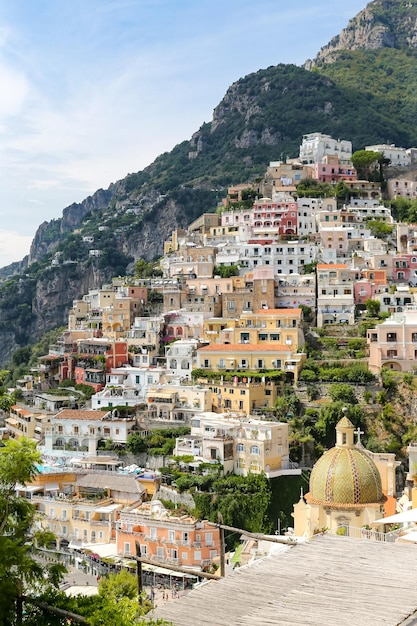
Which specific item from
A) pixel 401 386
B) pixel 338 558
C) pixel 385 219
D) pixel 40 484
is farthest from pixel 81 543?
pixel 385 219

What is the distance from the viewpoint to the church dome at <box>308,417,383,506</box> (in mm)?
33375

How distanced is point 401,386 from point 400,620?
4229cm

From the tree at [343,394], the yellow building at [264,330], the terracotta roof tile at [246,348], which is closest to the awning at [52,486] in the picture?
the terracotta roof tile at [246,348]

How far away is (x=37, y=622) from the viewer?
54.9 feet

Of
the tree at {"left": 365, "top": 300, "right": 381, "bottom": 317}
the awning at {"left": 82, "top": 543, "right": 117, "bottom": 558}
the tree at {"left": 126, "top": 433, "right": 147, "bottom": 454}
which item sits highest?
the tree at {"left": 365, "top": 300, "right": 381, "bottom": 317}

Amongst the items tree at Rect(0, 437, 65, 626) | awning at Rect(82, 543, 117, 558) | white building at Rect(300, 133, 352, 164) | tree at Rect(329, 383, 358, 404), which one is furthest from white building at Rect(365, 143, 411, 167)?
tree at Rect(0, 437, 65, 626)

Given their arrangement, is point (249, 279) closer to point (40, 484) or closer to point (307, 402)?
point (307, 402)

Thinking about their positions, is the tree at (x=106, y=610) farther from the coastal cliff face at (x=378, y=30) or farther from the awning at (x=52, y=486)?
the coastal cliff face at (x=378, y=30)

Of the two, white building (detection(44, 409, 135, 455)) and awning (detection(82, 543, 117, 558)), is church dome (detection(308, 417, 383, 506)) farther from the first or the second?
white building (detection(44, 409, 135, 455))

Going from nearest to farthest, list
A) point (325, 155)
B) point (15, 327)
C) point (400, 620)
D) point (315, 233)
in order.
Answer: point (400, 620) → point (315, 233) → point (325, 155) → point (15, 327)

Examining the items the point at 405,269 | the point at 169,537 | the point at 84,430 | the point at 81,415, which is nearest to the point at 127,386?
the point at 81,415

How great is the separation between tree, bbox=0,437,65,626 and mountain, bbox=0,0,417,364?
99970mm

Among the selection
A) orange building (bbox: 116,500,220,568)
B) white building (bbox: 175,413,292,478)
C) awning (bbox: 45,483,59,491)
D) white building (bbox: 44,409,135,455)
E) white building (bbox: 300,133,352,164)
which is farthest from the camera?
white building (bbox: 300,133,352,164)

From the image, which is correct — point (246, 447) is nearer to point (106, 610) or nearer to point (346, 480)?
point (346, 480)
